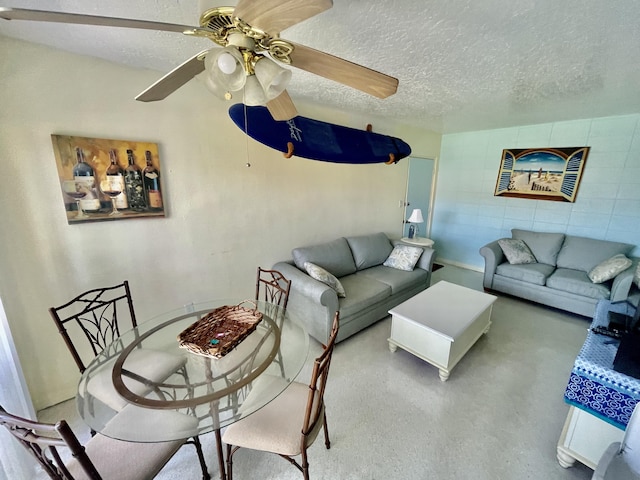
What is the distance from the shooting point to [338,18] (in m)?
1.27

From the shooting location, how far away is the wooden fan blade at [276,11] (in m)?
0.76

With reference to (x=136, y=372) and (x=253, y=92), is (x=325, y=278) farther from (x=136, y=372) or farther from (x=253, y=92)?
(x=253, y=92)

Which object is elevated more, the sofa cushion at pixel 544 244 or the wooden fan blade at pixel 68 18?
the wooden fan blade at pixel 68 18

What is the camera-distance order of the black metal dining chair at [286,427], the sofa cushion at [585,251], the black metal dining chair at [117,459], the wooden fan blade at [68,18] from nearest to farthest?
the wooden fan blade at [68,18] < the black metal dining chair at [117,459] < the black metal dining chair at [286,427] < the sofa cushion at [585,251]

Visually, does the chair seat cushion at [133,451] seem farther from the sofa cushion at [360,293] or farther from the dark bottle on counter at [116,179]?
the sofa cushion at [360,293]

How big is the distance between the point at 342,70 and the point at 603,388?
200 centimetres

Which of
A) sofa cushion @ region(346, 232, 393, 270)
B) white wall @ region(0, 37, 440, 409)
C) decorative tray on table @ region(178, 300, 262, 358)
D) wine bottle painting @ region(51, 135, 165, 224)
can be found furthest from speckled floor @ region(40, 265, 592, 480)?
wine bottle painting @ region(51, 135, 165, 224)

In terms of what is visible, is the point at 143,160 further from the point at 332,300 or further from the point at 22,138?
the point at 332,300

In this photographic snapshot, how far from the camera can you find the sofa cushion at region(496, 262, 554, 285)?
3.12 m

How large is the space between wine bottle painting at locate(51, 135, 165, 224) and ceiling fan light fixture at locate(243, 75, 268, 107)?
1247 mm

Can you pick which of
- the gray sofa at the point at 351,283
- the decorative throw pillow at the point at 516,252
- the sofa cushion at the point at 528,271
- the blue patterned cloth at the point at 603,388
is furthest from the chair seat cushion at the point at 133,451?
the decorative throw pillow at the point at 516,252

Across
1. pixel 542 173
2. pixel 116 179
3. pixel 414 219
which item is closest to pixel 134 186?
pixel 116 179

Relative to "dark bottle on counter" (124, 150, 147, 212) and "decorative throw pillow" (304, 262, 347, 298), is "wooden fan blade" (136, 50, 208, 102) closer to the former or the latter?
"dark bottle on counter" (124, 150, 147, 212)

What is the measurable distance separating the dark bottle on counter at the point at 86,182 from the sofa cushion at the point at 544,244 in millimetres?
4873
